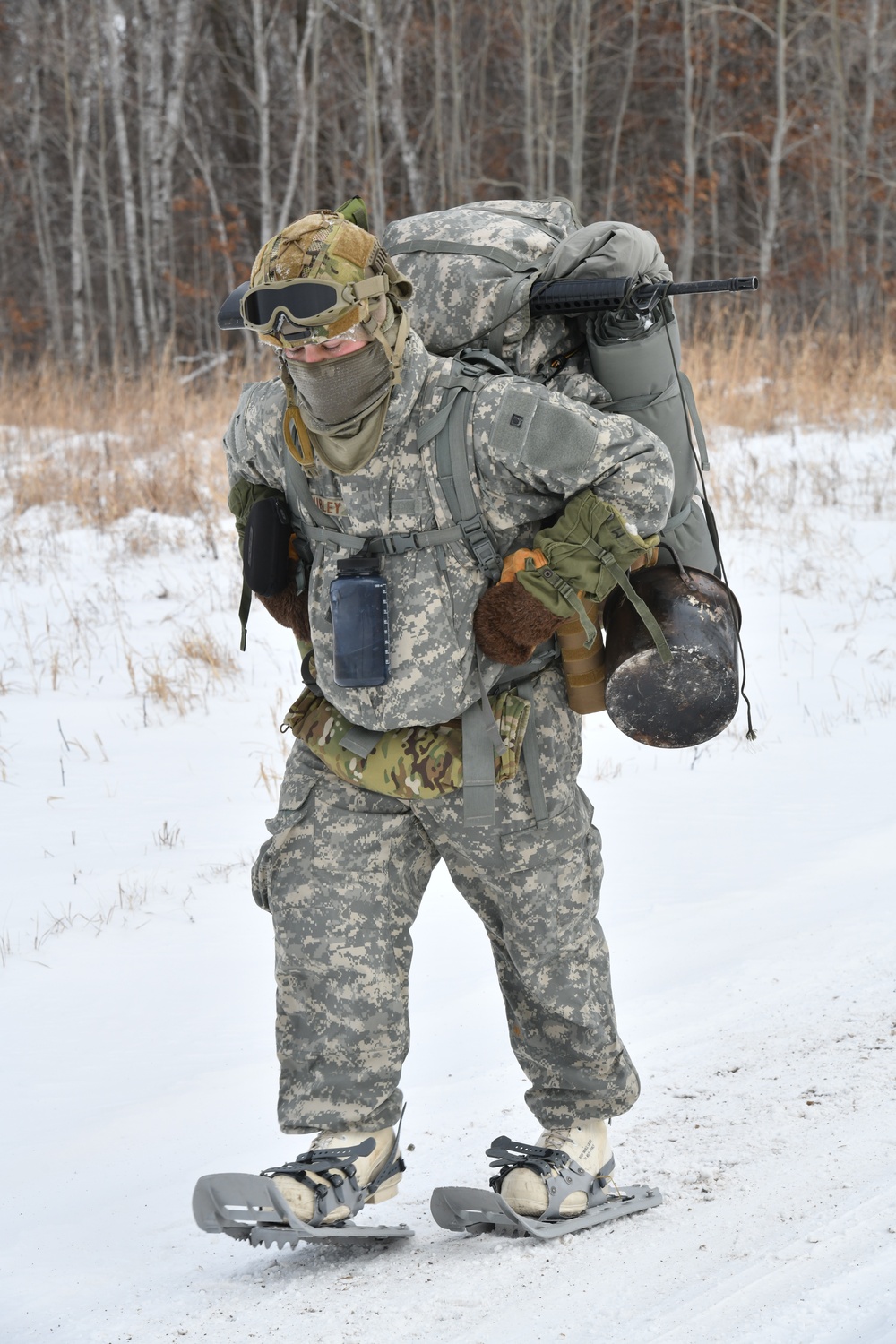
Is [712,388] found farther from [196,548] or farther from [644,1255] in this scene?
[644,1255]

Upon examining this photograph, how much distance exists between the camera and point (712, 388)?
31.0 feet

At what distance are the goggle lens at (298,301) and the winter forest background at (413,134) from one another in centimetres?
1246

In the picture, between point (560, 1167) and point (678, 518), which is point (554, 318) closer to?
point (678, 518)

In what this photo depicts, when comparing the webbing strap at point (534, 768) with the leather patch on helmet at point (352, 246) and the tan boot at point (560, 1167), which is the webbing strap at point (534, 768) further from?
the leather patch on helmet at point (352, 246)

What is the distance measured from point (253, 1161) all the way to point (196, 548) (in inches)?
191

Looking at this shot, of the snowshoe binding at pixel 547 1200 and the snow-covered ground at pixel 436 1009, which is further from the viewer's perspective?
the snowshoe binding at pixel 547 1200

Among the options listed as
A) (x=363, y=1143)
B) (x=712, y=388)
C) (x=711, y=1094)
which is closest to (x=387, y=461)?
(x=363, y=1143)

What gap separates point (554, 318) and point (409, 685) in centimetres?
72

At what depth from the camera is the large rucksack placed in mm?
2338

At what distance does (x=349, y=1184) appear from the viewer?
2346mm

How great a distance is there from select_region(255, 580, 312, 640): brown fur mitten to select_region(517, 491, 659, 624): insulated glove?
51cm

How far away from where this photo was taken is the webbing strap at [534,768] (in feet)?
7.91

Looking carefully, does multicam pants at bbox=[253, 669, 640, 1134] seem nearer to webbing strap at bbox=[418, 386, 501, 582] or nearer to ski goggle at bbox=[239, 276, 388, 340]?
webbing strap at bbox=[418, 386, 501, 582]

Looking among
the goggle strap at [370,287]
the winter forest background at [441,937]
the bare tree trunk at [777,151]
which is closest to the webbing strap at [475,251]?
the goggle strap at [370,287]
